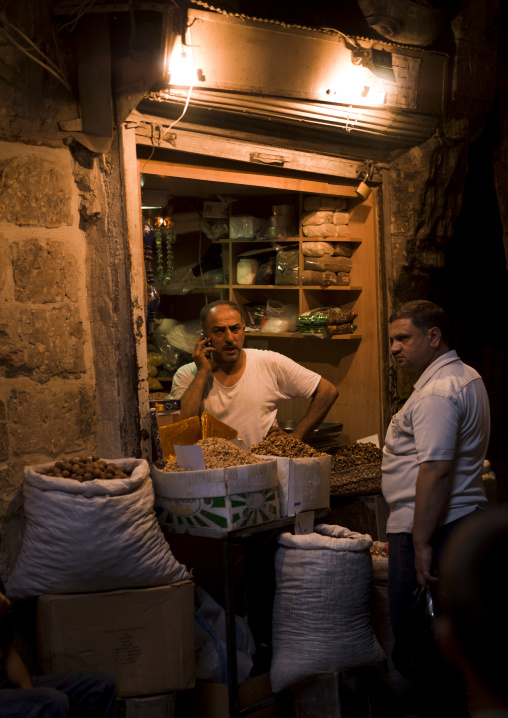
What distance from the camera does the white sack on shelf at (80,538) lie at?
2336 millimetres

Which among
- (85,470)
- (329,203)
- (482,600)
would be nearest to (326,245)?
(329,203)

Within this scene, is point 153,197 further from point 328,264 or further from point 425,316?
point 425,316

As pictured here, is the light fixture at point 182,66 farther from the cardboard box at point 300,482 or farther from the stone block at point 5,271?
the cardboard box at point 300,482

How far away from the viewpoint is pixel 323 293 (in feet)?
15.7

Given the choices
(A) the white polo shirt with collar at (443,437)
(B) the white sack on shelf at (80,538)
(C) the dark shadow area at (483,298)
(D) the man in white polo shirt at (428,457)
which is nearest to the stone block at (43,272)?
(B) the white sack on shelf at (80,538)

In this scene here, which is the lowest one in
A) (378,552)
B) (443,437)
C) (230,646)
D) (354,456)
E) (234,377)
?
(230,646)

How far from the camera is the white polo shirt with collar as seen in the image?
2594 mm

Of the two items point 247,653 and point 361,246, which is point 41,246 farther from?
point 361,246

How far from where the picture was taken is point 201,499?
269cm

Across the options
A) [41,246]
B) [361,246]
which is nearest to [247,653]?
[41,246]

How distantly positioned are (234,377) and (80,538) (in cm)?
153

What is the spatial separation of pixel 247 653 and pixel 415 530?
98 centimetres

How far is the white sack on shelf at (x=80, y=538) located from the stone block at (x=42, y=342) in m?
0.47

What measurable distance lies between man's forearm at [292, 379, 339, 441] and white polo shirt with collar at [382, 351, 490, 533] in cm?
98
